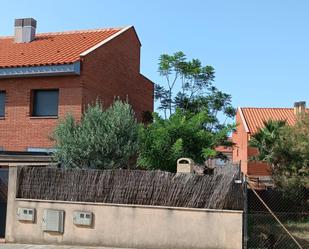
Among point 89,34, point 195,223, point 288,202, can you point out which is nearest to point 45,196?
point 195,223

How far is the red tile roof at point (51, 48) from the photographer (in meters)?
19.9

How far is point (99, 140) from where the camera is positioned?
619 inches

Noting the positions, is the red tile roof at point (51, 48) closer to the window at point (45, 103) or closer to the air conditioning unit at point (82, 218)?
the window at point (45, 103)

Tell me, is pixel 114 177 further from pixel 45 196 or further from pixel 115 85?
pixel 115 85

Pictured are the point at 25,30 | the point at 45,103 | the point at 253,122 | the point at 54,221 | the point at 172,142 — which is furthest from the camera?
the point at 253,122

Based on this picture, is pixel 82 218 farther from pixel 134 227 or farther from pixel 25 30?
pixel 25 30

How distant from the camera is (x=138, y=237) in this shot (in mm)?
11859

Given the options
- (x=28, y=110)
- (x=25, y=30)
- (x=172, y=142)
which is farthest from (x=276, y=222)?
(x=25, y=30)

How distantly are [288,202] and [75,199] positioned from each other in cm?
1038

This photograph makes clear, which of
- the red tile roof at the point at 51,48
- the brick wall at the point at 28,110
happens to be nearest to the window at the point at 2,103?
the brick wall at the point at 28,110

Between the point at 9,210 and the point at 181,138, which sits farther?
the point at 181,138

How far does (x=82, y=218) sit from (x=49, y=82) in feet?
30.1

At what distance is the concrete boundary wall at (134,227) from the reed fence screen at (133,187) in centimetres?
17

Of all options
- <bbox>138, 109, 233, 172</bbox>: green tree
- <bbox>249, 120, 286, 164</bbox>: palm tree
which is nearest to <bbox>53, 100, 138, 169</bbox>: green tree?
<bbox>138, 109, 233, 172</bbox>: green tree
